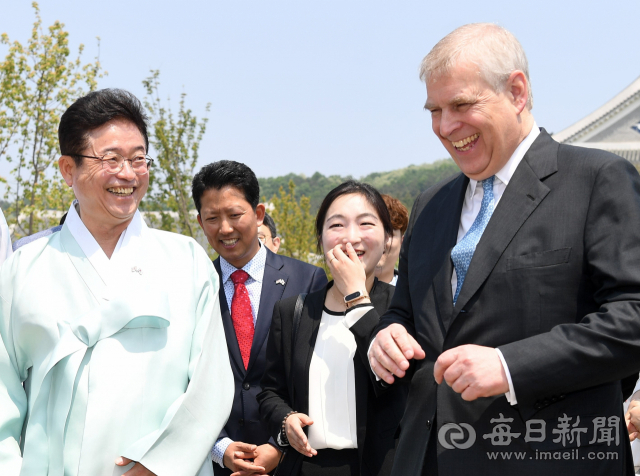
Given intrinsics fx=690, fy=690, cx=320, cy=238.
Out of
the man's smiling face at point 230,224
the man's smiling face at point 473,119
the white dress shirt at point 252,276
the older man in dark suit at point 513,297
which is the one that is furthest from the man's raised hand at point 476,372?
the man's smiling face at point 230,224

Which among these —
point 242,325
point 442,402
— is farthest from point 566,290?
point 242,325

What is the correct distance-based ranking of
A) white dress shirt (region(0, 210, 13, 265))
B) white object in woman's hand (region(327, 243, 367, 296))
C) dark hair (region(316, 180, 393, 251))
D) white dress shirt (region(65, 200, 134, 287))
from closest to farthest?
white dress shirt (region(65, 200, 134, 287)) → white object in woman's hand (region(327, 243, 367, 296)) → white dress shirt (region(0, 210, 13, 265)) → dark hair (region(316, 180, 393, 251))

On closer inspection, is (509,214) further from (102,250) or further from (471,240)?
(102,250)

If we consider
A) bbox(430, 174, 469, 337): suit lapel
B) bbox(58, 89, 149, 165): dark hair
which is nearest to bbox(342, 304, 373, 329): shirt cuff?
bbox(430, 174, 469, 337): suit lapel

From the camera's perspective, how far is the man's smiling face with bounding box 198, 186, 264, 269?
4.30 m

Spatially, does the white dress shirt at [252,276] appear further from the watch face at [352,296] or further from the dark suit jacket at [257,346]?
the watch face at [352,296]

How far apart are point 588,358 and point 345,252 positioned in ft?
5.61

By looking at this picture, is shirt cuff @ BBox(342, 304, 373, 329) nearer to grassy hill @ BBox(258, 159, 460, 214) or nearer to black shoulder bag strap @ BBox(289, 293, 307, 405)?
black shoulder bag strap @ BBox(289, 293, 307, 405)

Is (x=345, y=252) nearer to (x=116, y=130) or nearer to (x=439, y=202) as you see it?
(x=439, y=202)

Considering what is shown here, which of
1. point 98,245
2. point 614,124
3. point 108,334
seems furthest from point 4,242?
point 614,124

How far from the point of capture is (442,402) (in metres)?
2.39

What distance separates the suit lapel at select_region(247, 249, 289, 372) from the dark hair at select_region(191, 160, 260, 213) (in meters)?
0.42

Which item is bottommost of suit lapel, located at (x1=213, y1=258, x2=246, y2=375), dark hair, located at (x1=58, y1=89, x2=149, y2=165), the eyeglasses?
suit lapel, located at (x1=213, y1=258, x2=246, y2=375)

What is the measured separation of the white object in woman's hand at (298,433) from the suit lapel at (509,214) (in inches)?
47.1
